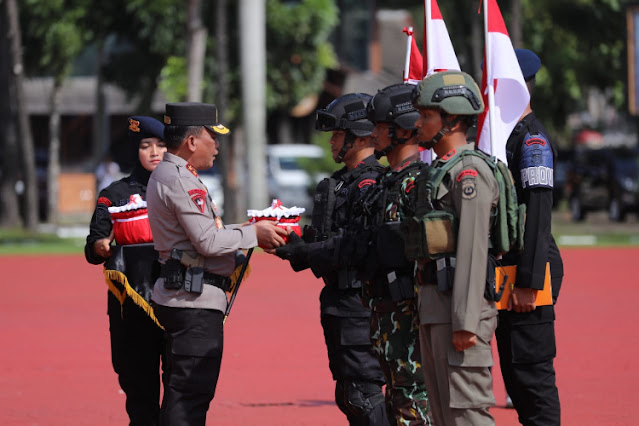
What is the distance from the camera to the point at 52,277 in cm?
1867

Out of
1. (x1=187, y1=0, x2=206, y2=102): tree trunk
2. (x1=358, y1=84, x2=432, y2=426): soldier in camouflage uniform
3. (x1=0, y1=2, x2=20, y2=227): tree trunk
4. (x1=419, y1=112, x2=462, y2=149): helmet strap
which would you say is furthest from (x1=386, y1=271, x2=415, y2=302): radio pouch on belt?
(x1=0, y1=2, x2=20, y2=227): tree trunk

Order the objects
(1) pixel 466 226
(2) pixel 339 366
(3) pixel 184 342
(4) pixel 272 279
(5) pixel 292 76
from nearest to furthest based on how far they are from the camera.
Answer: (1) pixel 466 226 < (3) pixel 184 342 < (2) pixel 339 366 < (4) pixel 272 279 < (5) pixel 292 76

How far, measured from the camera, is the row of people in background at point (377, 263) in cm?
525

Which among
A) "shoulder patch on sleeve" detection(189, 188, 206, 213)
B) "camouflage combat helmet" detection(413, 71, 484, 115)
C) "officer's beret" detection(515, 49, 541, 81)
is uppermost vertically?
"officer's beret" detection(515, 49, 541, 81)

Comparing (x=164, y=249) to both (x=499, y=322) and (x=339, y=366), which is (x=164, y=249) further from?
(x=499, y=322)

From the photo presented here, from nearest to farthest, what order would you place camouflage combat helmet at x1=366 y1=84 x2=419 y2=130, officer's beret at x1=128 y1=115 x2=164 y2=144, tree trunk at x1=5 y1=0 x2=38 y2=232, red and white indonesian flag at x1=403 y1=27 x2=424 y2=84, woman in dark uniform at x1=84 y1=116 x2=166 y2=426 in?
camouflage combat helmet at x1=366 y1=84 x2=419 y2=130 → woman in dark uniform at x1=84 y1=116 x2=166 y2=426 → officer's beret at x1=128 y1=115 x2=164 y2=144 → red and white indonesian flag at x1=403 y1=27 x2=424 y2=84 → tree trunk at x1=5 y1=0 x2=38 y2=232

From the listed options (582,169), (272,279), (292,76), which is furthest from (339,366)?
(292,76)

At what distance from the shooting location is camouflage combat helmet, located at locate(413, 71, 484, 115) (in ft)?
17.6

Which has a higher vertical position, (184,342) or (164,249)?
(164,249)

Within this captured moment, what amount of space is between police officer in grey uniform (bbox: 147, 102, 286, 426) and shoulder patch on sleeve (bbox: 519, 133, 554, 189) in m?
1.35

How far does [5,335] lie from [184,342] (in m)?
6.92

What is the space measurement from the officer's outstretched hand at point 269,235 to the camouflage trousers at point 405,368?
74cm

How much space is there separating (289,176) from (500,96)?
27.9 meters

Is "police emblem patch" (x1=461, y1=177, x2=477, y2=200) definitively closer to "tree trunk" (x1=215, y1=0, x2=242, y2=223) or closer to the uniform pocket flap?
the uniform pocket flap
